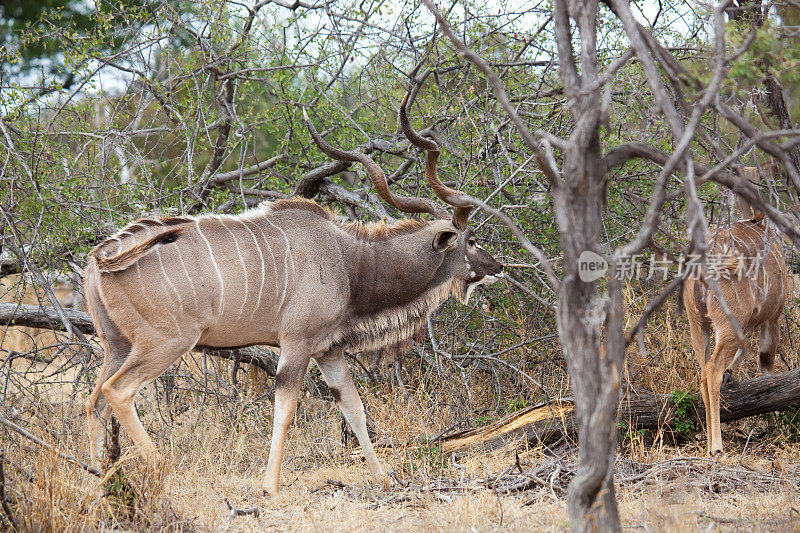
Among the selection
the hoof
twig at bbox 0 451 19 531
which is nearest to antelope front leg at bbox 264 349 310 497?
twig at bbox 0 451 19 531

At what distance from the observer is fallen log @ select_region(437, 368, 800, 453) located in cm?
451

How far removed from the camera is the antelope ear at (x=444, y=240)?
15.0 ft

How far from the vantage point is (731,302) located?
4426mm

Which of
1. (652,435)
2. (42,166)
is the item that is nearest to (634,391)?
(652,435)

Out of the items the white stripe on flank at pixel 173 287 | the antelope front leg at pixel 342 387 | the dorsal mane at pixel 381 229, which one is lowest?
the antelope front leg at pixel 342 387

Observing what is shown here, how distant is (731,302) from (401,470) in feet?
6.66

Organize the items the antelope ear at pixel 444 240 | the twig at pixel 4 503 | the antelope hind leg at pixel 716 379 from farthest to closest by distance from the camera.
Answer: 1. the antelope ear at pixel 444 240
2. the antelope hind leg at pixel 716 379
3. the twig at pixel 4 503

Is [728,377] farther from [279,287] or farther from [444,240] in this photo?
[279,287]

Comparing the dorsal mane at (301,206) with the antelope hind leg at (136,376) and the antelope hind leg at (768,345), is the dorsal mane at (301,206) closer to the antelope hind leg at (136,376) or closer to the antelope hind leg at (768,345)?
the antelope hind leg at (136,376)

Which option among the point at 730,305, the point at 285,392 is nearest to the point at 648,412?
the point at 730,305

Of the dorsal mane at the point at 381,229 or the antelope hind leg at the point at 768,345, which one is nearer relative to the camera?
the dorsal mane at the point at 381,229

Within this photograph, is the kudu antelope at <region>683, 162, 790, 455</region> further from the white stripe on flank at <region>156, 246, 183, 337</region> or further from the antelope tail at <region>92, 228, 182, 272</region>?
the antelope tail at <region>92, 228, 182, 272</region>

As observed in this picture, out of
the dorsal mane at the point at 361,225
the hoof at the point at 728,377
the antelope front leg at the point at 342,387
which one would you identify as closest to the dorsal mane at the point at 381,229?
the dorsal mane at the point at 361,225

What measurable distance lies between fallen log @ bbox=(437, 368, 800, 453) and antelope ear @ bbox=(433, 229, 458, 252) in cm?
106
